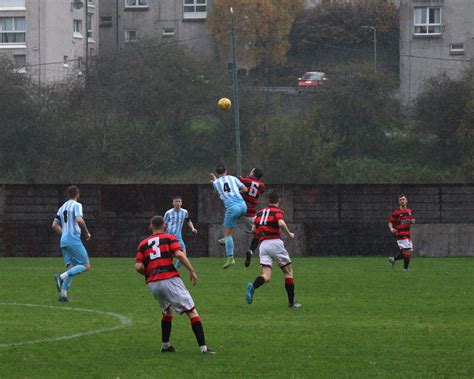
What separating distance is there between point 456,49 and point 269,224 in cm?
6411

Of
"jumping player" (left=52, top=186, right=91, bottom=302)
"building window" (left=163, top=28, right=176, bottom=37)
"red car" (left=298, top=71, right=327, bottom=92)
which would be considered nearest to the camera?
"jumping player" (left=52, top=186, right=91, bottom=302)

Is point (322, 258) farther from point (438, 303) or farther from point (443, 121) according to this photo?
point (443, 121)

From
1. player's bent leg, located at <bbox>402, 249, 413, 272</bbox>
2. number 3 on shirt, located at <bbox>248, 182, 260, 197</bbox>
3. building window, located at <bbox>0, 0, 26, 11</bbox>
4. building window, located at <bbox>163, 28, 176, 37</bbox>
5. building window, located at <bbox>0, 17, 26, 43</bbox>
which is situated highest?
building window, located at <bbox>0, 0, 26, 11</bbox>

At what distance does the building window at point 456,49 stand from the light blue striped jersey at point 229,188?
55.7 metres

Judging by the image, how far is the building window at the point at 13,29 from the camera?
79188 millimetres

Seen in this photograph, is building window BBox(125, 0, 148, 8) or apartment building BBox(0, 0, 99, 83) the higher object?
building window BBox(125, 0, 148, 8)

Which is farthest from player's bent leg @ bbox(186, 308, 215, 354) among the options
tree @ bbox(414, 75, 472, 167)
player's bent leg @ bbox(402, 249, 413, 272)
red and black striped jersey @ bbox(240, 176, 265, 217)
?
tree @ bbox(414, 75, 472, 167)

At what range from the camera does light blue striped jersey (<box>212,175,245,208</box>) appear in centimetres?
2622

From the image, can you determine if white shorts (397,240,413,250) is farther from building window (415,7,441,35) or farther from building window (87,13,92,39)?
building window (87,13,92,39)

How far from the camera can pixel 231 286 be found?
21859 mm

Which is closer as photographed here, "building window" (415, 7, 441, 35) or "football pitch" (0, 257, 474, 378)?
"football pitch" (0, 257, 474, 378)

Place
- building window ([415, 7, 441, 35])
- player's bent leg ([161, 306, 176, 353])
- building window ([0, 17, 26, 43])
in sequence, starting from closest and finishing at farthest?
player's bent leg ([161, 306, 176, 353]) < building window ([0, 17, 26, 43]) < building window ([415, 7, 441, 35])

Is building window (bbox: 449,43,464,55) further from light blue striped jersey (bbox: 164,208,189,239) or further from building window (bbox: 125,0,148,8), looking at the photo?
light blue striped jersey (bbox: 164,208,189,239)

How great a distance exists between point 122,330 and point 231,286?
703 centimetres
